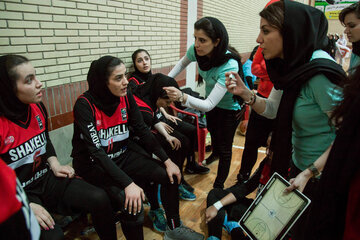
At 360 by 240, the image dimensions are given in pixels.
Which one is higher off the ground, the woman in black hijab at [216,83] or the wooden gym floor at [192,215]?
the woman in black hijab at [216,83]

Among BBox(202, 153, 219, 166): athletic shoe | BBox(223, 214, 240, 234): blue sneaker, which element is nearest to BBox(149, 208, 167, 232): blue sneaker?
BBox(223, 214, 240, 234): blue sneaker

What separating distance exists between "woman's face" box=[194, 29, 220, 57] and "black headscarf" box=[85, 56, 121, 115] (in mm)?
857

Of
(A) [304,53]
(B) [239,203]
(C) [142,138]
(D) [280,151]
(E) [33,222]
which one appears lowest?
(B) [239,203]

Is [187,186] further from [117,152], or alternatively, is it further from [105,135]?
[105,135]

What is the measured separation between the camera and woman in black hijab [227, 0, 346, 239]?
1.22 meters

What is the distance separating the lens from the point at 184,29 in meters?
4.43

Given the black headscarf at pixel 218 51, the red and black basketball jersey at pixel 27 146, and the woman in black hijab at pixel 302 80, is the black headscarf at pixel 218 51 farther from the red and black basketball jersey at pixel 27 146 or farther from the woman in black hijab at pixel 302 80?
the red and black basketball jersey at pixel 27 146

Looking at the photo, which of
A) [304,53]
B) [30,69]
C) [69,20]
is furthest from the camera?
[69,20]

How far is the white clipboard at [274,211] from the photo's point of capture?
1187 mm

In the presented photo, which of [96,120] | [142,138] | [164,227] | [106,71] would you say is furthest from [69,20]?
[164,227]

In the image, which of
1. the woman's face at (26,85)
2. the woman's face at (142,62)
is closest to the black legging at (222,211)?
the woman's face at (26,85)

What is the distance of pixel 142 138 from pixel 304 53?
4.85 ft

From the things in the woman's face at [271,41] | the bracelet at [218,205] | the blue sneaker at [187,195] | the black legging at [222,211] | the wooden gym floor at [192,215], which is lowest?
the wooden gym floor at [192,215]

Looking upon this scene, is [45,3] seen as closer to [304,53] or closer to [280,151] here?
[304,53]
